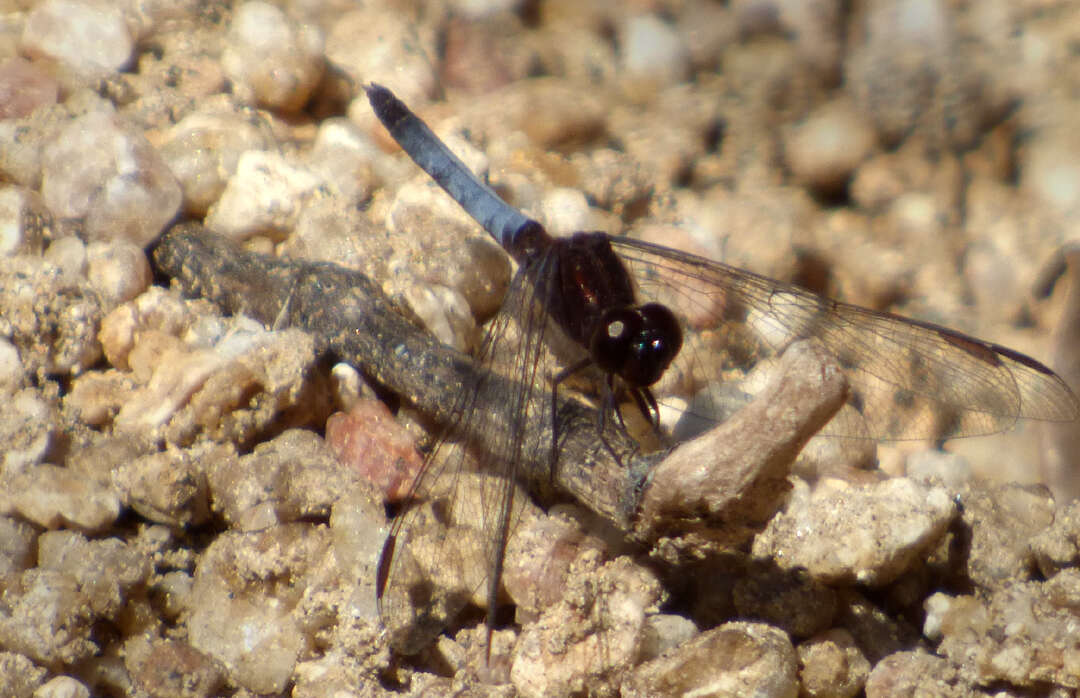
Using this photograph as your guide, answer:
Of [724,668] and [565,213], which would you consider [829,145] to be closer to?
[565,213]

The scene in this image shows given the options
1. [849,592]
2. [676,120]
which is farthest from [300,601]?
[676,120]

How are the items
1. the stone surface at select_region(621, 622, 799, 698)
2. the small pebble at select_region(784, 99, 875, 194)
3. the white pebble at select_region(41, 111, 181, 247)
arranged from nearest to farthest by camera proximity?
the stone surface at select_region(621, 622, 799, 698)
the white pebble at select_region(41, 111, 181, 247)
the small pebble at select_region(784, 99, 875, 194)

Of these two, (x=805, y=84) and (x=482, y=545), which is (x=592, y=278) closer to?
(x=482, y=545)

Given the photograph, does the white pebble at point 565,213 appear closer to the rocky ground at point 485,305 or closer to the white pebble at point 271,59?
the rocky ground at point 485,305

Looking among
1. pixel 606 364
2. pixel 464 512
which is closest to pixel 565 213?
pixel 606 364

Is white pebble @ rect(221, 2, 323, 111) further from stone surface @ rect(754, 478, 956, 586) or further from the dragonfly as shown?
stone surface @ rect(754, 478, 956, 586)

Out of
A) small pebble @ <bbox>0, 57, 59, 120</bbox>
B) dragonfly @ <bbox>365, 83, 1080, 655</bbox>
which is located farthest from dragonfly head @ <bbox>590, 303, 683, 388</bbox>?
small pebble @ <bbox>0, 57, 59, 120</bbox>

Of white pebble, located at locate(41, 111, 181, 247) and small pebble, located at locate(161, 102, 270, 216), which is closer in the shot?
white pebble, located at locate(41, 111, 181, 247)
